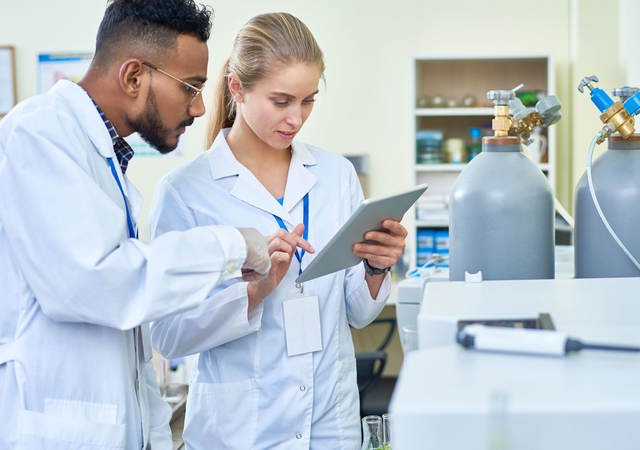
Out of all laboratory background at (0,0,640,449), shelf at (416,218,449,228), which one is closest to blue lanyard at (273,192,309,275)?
laboratory background at (0,0,640,449)

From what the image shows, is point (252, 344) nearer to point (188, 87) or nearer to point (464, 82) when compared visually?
point (188, 87)

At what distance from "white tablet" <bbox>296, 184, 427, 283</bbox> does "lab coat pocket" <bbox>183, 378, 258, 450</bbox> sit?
0.85ft

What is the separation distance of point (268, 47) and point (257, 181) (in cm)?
25

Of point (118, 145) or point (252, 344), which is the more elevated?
point (118, 145)

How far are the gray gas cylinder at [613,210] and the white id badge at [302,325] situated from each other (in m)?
0.48

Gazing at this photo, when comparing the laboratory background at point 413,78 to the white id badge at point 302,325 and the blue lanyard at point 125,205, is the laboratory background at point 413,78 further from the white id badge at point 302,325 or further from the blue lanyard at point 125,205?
Result: the blue lanyard at point 125,205

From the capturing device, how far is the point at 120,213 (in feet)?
3.19

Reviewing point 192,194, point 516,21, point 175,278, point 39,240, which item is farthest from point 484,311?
point 516,21

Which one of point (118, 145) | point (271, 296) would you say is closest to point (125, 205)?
point (118, 145)

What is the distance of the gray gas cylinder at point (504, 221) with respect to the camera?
1062 millimetres

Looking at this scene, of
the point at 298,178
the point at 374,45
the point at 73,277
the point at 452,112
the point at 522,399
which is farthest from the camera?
the point at 374,45

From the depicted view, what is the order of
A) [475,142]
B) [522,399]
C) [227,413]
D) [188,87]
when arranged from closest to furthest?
[522,399] < [188,87] < [227,413] < [475,142]

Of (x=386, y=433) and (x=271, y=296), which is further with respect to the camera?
(x=271, y=296)

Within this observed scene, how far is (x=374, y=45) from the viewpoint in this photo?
4469 mm
